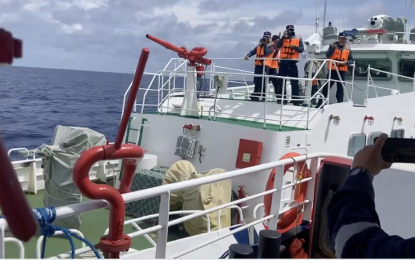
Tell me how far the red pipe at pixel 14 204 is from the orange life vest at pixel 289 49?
27.5 feet

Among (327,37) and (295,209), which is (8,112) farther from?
(295,209)

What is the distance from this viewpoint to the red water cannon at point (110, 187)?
2.04 meters

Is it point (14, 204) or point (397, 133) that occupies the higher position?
point (14, 204)

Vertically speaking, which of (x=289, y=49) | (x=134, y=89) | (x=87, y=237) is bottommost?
(x=87, y=237)

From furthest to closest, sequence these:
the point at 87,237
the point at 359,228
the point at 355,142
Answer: the point at 355,142, the point at 87,237, the point at 359,228

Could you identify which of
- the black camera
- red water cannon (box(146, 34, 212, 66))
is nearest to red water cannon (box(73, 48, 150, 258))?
red water cannon (box(146, 34, 212, 66))

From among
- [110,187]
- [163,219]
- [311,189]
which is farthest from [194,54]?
[110,187]

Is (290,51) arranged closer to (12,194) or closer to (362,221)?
(362,221)

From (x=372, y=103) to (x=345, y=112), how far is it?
95 centimetres

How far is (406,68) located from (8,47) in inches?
432

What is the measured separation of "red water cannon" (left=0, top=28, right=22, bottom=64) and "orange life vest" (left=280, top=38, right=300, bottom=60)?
8355mm

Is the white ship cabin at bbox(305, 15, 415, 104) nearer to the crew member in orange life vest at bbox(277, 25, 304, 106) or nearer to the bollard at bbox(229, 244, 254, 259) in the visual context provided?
the crew member in orange life vest at bbox(277, 25, 304, 106)

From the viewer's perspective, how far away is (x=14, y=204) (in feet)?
2.34

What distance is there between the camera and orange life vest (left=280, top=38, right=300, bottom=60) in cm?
867
